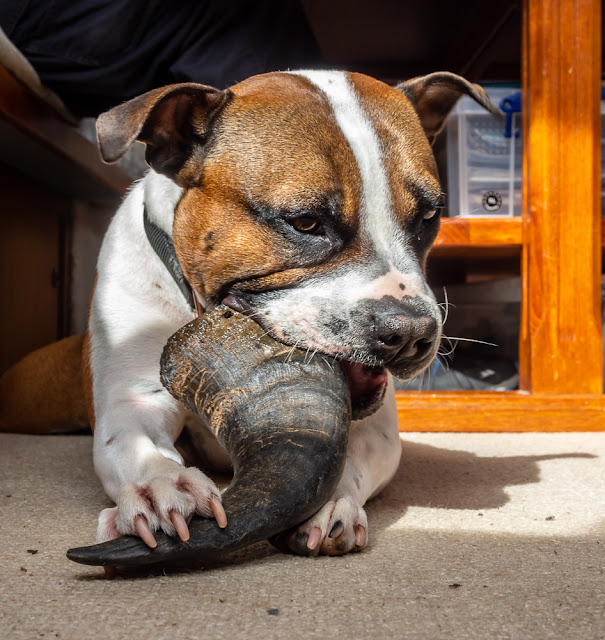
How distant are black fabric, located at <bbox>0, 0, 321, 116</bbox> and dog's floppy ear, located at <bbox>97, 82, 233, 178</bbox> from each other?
38.2 inches

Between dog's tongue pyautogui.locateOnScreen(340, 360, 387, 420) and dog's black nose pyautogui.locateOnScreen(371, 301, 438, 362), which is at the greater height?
dog's black nose pyautogui.locateOnScreen(371, 301, 438, 362)

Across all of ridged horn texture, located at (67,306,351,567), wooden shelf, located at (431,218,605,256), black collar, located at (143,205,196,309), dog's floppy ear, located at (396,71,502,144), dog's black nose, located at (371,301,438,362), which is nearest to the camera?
ridged horn texture, located at (67,306,351,567)

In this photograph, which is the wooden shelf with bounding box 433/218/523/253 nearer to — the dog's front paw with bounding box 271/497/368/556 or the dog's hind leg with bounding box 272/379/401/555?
the dog's hind leg with bounding box 272/379/401/555

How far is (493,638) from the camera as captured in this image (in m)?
0.76

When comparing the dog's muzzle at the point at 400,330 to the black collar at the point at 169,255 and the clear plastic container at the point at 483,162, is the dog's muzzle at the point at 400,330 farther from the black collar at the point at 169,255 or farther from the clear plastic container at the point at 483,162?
the clear plastic container at the point at 483,162

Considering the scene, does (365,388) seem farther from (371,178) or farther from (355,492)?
(371,178)

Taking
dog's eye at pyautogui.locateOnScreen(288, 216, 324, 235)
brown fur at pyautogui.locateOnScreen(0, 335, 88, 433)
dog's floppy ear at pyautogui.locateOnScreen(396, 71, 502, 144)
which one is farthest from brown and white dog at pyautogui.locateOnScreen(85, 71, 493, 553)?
brown fur at pyautogui.locateOnScreen(0, 335, 88, 433)

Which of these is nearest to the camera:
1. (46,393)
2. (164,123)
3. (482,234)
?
(164,123)

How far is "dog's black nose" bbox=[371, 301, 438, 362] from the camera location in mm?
1194

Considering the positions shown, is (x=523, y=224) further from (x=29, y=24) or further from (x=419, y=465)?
(x=29, y=24)

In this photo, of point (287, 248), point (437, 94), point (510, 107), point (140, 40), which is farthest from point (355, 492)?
point (510, 107)

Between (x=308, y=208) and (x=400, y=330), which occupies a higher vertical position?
(x=308, y=208)

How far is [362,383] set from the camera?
137 centimetres

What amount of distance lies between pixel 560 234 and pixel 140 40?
1.54 metres
